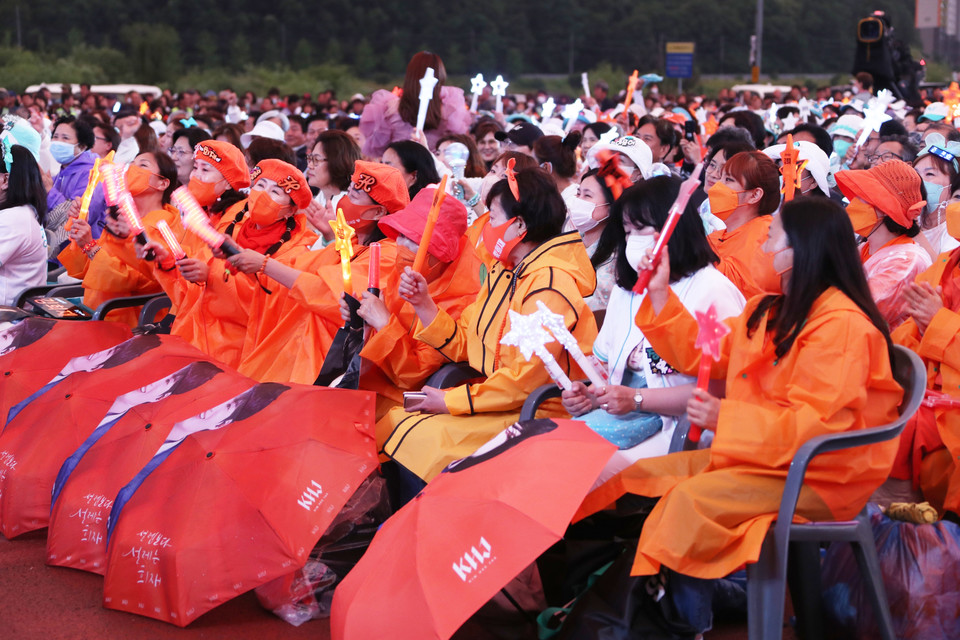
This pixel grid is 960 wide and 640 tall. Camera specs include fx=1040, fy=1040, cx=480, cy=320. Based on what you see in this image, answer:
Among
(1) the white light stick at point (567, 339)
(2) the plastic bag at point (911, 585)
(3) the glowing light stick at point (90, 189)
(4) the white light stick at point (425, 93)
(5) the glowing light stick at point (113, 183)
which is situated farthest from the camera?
(4) the white light stick at point (425, 93)

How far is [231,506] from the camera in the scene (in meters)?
3.36

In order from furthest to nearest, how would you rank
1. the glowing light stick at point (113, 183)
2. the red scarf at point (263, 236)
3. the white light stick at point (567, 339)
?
the glowing light stick at point (113, 183), the red scarf at point (263, 236), the white light stick at point (567, 339)

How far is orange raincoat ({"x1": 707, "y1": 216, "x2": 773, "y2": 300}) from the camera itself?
4.12m

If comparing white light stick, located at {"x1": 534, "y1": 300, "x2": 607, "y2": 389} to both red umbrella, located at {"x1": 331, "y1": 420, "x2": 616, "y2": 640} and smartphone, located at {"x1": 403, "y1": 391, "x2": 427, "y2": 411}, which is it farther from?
smartphone, located at {"x1": 403, "y1": 391, "x2": 427, "y2": 411}

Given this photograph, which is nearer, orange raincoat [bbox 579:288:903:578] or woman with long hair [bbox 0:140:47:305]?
orange raincoat [bbox 579:288:903:578]

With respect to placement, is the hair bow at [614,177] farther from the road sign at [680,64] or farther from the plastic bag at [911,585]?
the road sign at [680,64]

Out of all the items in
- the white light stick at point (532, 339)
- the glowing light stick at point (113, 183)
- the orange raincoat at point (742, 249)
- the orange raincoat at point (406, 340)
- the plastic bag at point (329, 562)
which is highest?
the glowing light stick at point (113, 183)

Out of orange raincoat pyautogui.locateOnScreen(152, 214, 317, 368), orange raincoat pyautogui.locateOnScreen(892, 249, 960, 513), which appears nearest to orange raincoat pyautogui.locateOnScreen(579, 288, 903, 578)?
orange raincoat pyautogui.locateOnScreen(892, 249, 960, 513)

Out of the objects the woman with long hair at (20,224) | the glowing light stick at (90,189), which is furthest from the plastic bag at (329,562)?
the woman with long hair at (20,224)

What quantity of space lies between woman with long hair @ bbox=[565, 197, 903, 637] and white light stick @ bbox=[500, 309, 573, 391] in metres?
0.48

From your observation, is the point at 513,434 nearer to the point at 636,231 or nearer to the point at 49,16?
the point at 636,231

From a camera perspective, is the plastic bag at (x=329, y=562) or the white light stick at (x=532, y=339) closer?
the white light stick at (x=532, y=339)

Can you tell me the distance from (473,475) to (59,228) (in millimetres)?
5124

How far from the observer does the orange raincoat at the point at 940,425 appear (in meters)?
3.29
